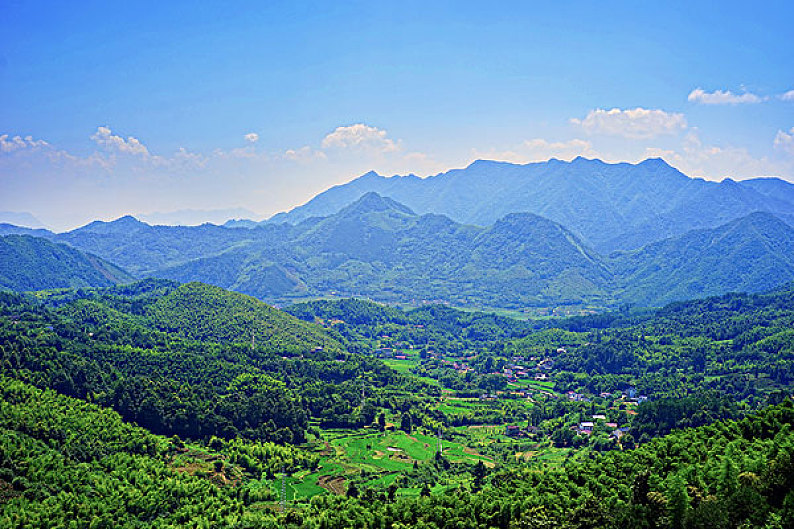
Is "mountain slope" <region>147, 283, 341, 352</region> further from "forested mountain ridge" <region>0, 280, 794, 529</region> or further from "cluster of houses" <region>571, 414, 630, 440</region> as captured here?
"cluster of houses" <region>571, 414, 630, 440</region>

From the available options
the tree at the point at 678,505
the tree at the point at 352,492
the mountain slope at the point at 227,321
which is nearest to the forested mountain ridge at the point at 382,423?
the tree at the point at 678,505

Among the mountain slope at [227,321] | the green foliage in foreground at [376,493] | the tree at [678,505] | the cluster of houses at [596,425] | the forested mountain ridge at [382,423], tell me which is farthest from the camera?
the mountain slope at [227,321]

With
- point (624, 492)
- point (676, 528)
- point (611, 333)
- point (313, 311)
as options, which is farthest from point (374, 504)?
point (313, 311)

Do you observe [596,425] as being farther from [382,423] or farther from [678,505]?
[678,505]

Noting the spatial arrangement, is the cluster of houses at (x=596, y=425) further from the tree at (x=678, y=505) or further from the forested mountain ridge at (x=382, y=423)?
the tree at (x=678, y=505)

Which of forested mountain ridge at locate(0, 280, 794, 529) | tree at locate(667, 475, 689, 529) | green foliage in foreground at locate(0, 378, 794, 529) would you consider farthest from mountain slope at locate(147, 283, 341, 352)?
tree at locate(667, 475, 689, 529)

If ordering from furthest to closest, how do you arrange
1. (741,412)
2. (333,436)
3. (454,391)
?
(454,391), (333,436), (741,412)

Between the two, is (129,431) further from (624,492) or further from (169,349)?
(624,492)

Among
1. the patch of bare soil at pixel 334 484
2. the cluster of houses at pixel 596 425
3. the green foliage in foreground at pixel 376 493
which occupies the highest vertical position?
the green foliage in foreground at pixel 376 493

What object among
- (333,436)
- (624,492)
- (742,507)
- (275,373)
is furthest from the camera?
(275,373)

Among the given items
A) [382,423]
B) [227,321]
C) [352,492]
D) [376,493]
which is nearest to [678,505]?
[376,493]

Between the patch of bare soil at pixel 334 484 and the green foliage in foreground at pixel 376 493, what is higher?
the green foliage in foreground at pixel 376 493
